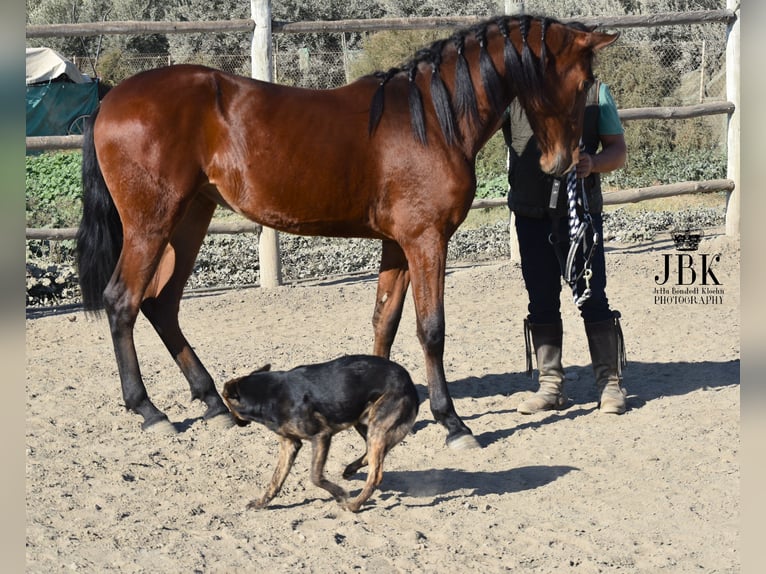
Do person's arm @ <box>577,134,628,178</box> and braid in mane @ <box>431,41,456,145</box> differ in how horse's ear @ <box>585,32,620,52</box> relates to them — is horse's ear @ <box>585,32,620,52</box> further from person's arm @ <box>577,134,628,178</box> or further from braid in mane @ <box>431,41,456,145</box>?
braid in mane @ <box>431,41,456,145</box>

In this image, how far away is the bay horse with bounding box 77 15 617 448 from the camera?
14.5ft

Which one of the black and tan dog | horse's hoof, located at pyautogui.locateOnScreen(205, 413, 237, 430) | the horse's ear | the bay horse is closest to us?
the black and tan dog

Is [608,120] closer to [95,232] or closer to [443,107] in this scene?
[443,107]

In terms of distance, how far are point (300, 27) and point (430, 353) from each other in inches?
185

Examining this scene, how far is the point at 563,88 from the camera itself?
4.43 meters

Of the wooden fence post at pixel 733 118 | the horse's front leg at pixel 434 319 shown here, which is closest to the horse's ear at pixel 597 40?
the horse's front leg at pixel 434 319

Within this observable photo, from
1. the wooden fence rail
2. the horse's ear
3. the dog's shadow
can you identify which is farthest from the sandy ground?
the wooden fence rail

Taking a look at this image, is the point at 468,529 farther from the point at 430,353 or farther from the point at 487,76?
the point at 487,76

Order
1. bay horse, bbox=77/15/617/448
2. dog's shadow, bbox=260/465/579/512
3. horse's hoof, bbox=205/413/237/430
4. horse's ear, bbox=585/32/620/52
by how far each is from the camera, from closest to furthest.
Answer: dog's shadow, bbox=260/465/579/512 → horse's ear, bbox=585/32/620/52 → bay horse, bbox=77/15/617/448 → horse's hoof, bbox=205/413/237/430

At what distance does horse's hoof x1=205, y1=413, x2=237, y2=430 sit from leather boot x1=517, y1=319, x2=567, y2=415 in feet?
5.38

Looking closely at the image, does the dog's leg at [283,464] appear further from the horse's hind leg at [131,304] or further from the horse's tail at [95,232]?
the horse's tail at [95,232]

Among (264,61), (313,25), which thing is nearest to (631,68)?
(313,25)

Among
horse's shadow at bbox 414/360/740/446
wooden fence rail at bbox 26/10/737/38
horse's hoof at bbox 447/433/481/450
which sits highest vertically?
wooden fence rail at bbox 26/10/737/38

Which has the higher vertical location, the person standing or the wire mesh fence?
the wire mesh fence
